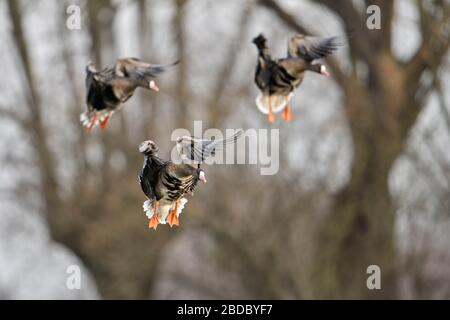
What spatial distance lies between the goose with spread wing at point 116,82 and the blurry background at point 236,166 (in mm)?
7468

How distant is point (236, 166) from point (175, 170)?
12588mm

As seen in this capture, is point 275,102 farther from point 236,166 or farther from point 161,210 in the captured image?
point 236,166

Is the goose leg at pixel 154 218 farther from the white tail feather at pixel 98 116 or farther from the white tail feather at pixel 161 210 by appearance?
the white tail feather at pixel 98 116

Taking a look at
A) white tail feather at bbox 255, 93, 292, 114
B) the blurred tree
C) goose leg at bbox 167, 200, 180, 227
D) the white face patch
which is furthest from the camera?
the blurred tree

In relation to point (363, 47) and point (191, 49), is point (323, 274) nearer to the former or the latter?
point (363, 47)

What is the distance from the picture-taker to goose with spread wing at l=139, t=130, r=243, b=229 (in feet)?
13.0

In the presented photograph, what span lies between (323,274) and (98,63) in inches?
245

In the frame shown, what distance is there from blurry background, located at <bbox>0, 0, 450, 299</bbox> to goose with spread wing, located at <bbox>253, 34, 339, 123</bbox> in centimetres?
714

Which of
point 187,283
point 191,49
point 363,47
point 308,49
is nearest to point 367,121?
point 363,47

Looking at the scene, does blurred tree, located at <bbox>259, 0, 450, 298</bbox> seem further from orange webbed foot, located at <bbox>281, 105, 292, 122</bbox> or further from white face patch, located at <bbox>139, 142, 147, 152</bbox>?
white face patch, located at <bbox>139, 142, 147, 152</bbox>

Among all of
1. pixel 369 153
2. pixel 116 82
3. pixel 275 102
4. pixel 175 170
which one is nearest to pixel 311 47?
pixel 275 102

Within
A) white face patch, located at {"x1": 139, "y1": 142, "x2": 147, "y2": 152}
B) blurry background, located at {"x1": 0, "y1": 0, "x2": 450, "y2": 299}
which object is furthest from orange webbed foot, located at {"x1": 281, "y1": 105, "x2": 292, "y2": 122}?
blurry background, located at {"x1": 0, "y1": 0, "x2": 450, "y2": 299}

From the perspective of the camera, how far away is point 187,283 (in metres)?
18.2

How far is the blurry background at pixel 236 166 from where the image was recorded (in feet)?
46.5
